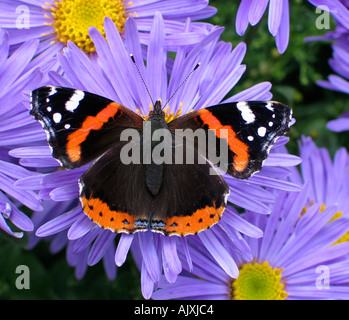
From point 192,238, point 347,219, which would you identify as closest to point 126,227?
point 192,238

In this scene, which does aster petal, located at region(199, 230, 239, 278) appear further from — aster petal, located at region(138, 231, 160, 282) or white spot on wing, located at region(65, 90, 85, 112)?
white spot on wing, located at region(65, 90, 85, 112)

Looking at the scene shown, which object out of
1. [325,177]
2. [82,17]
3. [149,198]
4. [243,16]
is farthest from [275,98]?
[149,198]

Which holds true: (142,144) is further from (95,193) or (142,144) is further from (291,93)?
(291,93)

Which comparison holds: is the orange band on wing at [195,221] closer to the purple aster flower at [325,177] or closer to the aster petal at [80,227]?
the aster petal at [80,227]

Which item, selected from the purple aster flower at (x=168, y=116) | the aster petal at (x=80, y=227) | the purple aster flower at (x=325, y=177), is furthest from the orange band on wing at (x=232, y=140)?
the purple aster flower at (x=325, y=177)

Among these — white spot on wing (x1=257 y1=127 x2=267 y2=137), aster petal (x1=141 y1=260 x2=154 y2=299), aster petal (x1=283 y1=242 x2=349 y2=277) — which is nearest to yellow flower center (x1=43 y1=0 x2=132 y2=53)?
white spot on wing (x1=257 y1=127 x2=267 y2=137)

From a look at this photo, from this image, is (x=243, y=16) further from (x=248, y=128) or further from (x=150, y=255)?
(x=150, y=255)
